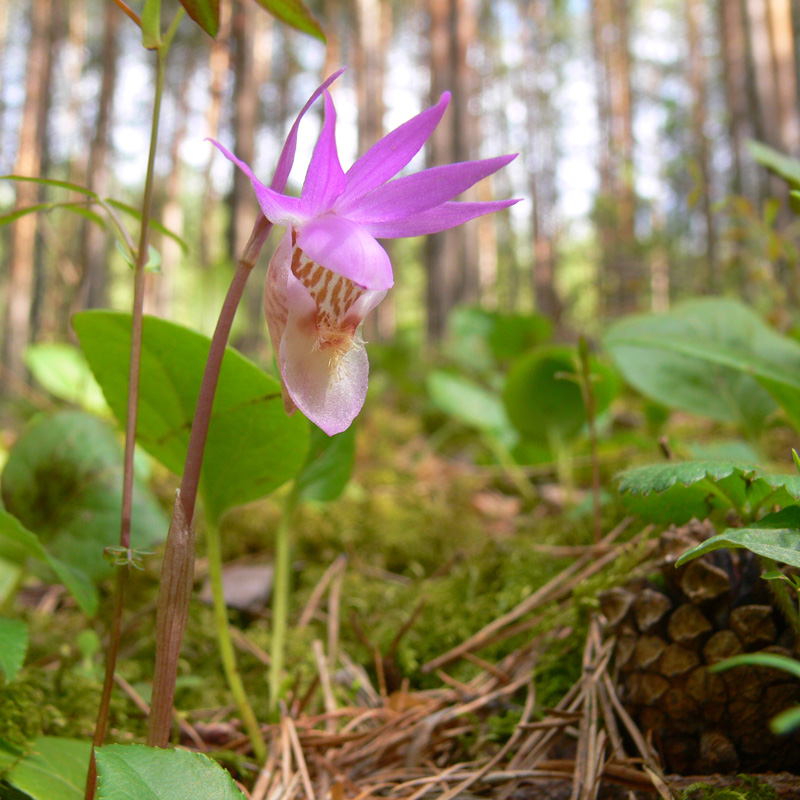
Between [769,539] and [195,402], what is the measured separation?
0.76 meters

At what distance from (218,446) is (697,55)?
18304 millimetres

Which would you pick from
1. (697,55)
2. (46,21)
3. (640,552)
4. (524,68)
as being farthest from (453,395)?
(524,68)

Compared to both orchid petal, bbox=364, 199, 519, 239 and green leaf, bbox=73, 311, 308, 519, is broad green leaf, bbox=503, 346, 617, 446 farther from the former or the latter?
orchid petal, bbox=364, 199, 519, 239

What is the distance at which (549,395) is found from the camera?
1958 millimetres

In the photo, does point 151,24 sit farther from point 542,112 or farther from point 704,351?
point 542,112

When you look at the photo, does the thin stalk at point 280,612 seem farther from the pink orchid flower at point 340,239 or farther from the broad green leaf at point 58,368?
the broad green leaf at point 58,368

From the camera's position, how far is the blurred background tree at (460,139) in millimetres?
4355

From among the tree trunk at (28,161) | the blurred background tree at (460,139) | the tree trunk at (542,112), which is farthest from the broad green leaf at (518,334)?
the tree trunk at (542,112)

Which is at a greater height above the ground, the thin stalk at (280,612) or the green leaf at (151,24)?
the green leaf at (151,24)

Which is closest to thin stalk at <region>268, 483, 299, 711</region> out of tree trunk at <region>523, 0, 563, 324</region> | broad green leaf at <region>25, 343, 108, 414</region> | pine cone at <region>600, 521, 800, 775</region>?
pine cone at <region>600, 521, 800, 775</region>

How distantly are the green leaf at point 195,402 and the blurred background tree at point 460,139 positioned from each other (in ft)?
1.40

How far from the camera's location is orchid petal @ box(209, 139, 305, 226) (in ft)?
1.89

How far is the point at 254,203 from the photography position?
13.3 feet

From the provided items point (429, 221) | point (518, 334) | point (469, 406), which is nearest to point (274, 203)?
point (429, 221)
